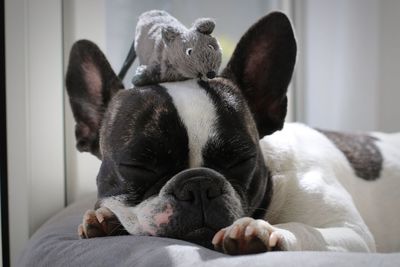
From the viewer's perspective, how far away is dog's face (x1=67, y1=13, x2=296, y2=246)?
133cm

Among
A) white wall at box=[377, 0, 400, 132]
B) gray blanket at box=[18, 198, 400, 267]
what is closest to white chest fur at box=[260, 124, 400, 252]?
gray blanket at box=[18, 198, 400, 267]

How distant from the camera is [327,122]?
3.54 m

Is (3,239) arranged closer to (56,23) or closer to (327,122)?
(56,23)

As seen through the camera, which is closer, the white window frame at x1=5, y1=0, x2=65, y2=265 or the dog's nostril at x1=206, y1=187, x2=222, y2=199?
the dog's nostril at x1=206, y1=187, x2=222, y2=199

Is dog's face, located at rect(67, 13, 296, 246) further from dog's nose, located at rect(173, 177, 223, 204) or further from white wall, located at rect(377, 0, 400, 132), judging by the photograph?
white wall, located at rect(377, 0, 400, 132)

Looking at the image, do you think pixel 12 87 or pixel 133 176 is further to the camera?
pixel 12 87

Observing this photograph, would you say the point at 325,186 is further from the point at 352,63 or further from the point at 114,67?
the point at 352,63

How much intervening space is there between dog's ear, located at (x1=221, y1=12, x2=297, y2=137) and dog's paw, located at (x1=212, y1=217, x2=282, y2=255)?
1.91 ft

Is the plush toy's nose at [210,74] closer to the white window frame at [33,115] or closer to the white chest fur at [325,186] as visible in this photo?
the white chest fur at [325,186]

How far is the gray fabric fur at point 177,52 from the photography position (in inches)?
60.9

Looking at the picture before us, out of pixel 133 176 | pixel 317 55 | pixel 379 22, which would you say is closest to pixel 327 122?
A: pixel 317 55

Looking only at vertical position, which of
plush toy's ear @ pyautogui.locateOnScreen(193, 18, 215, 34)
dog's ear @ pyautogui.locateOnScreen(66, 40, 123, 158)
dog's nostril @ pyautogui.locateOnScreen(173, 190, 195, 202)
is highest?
plush toy's ear @ pyautogui.locateOnScreen(193, 18, 215, 34)

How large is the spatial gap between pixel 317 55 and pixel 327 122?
1.43ft

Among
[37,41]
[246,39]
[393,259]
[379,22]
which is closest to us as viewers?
[393,259]
